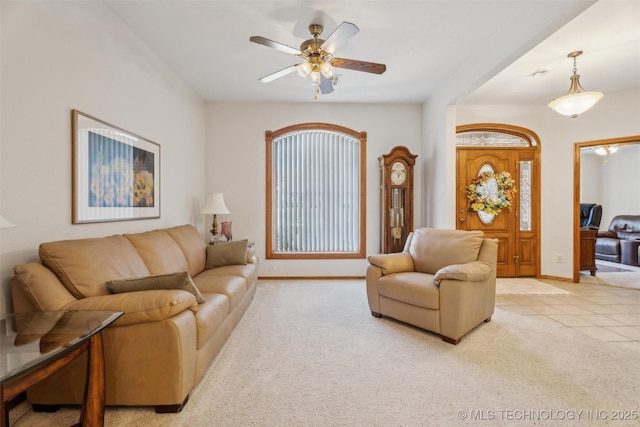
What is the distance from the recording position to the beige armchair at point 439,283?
8.08 feet

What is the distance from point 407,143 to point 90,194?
424 centimetres

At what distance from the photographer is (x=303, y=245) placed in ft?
15.8

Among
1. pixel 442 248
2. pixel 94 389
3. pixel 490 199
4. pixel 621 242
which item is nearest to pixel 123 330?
pixel 94 389

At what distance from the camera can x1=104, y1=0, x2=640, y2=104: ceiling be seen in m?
2.40

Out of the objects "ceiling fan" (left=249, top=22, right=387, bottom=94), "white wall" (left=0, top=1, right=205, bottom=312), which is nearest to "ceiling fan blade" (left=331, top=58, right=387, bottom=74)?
"ceiling fan" (left=249, top=22, right=387, bottom=94)

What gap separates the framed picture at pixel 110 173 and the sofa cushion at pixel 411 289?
101 inches

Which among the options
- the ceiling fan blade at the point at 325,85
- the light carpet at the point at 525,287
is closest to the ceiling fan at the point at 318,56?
the ceiling fan blade at the point at 325,85

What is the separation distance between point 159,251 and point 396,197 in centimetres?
325

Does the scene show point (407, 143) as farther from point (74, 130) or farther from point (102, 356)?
point (102, 356)

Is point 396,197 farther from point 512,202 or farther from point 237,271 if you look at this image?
point 237,271

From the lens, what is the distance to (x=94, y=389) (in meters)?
1.41

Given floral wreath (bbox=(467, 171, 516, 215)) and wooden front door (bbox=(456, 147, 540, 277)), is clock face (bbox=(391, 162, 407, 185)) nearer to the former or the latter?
wooden front door (bbox=(456, 147, 540, 277))

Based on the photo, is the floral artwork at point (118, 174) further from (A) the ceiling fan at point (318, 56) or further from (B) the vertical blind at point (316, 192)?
(B) the vertical blind at point (316, 192)

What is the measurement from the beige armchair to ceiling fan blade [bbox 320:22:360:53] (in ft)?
6.71
